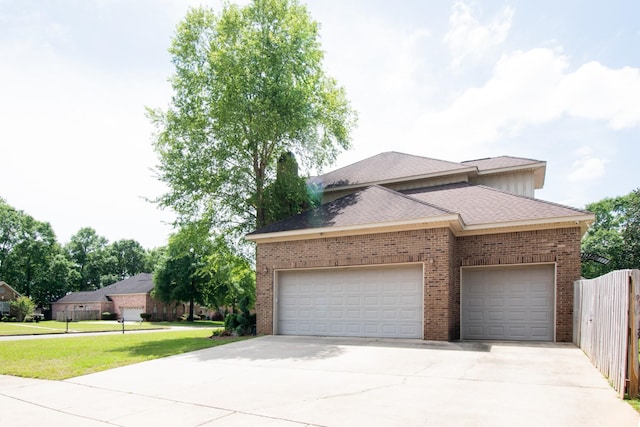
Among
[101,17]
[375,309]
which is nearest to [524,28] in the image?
[375,309]

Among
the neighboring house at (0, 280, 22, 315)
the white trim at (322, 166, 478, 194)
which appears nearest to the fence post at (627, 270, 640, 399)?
the white trim at (322, 166, 478, 194)

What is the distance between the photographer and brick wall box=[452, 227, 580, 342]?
1255 centimetres

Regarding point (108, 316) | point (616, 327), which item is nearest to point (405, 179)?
point (616, 327)

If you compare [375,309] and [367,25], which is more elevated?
[367,25]

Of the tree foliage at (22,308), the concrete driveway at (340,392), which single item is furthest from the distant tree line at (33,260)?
the concrete driveway at (340,392)

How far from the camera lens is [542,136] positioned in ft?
69.2

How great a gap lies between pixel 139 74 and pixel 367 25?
825cm

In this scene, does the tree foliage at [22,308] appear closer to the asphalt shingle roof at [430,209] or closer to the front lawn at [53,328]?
the front lawn at [53,328]

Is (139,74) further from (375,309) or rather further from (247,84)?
(375,309)

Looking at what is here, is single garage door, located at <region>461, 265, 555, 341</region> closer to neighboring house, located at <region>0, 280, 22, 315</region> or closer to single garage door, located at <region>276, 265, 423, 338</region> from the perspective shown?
single garage door, located at <region>276, 265, 423, 338</region>

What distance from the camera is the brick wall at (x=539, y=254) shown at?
41.2 ft

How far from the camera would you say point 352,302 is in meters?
14.0

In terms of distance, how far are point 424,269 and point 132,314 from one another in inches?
1838

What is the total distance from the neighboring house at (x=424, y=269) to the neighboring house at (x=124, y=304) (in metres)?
37.9
